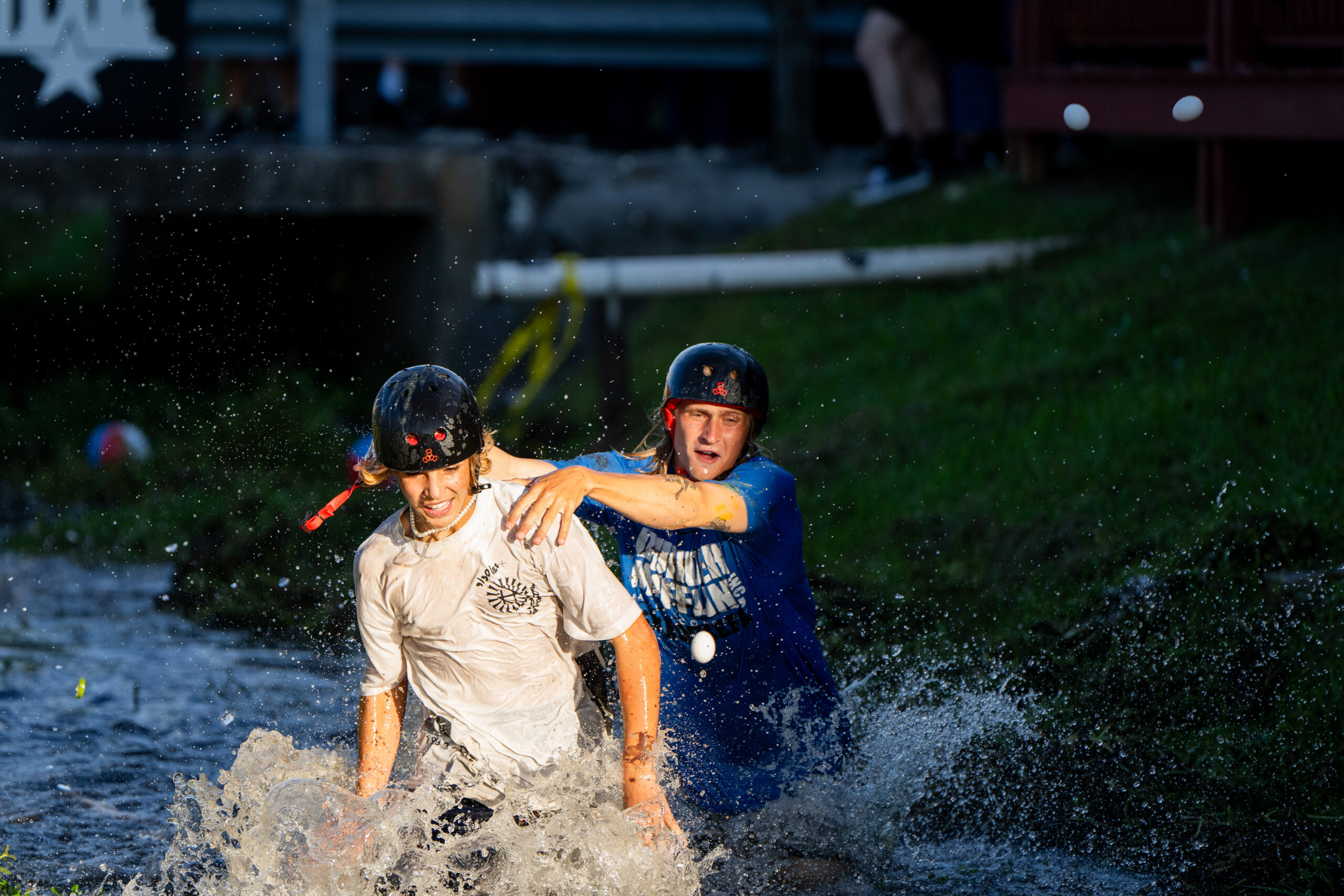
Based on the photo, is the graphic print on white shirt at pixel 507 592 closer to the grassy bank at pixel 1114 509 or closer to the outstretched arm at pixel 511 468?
the outstretched arm at pixel 511 468

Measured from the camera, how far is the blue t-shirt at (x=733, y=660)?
4.69 m

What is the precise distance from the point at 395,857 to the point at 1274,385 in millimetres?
5264

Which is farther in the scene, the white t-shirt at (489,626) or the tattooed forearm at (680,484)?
the tattooed forearm at (680,484)

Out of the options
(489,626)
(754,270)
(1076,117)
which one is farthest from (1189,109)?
(489,626)

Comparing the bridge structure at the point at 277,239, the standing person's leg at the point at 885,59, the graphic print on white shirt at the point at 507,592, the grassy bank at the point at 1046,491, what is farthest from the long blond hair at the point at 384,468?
the standing person's leg at the point at 885,59

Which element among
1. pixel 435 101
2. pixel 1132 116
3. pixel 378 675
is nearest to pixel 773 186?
pixel 435 101

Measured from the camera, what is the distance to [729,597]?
4695mm

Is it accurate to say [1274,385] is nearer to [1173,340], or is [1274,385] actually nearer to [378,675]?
[1173,340]

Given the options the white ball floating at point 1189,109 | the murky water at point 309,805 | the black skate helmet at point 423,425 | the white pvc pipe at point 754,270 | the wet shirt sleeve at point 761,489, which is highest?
the white ball floating at point 1189,109

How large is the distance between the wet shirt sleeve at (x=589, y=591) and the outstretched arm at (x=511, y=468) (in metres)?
0.55

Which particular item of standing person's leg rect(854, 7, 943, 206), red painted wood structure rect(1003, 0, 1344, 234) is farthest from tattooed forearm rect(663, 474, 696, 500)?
standing person's leg rect(854, 7, 943, 206)

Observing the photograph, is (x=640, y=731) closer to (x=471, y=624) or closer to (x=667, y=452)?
(x=471, y=624)

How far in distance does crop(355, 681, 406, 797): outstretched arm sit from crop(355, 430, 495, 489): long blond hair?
0.59 m

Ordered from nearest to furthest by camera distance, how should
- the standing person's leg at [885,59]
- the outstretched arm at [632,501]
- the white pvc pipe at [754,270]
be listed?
the outstretched arm at [632,501], the white pvc pipe at [754,270], the standing person's leg at [885,59]
